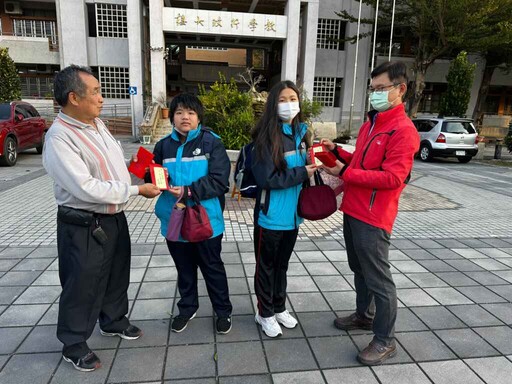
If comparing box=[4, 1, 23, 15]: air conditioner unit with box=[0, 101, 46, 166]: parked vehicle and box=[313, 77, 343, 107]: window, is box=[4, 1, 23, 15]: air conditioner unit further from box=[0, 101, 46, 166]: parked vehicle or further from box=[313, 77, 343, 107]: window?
box=[313, 77, 343, 107]: window

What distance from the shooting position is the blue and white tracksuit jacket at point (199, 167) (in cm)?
249

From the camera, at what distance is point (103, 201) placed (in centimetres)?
211

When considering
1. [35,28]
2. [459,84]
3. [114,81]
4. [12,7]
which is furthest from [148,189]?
[12,7]

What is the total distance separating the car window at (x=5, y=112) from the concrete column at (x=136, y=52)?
7.42 m

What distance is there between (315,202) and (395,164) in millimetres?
629

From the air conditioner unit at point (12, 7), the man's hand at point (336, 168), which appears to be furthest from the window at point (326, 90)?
the man's hand at point (336, 168)

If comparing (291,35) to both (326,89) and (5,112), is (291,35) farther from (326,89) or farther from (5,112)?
(5,112)

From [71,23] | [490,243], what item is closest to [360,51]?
[71,23]

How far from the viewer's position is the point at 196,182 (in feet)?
8.13

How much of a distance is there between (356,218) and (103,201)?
1.56 meters

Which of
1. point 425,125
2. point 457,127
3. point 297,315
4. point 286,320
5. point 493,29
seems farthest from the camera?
point 493,29

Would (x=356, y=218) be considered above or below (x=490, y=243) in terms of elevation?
above

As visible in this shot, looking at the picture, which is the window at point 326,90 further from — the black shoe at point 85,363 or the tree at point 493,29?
the black shoe at point 85,363

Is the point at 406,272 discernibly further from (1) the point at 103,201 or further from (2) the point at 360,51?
(2) the point at 360,51
